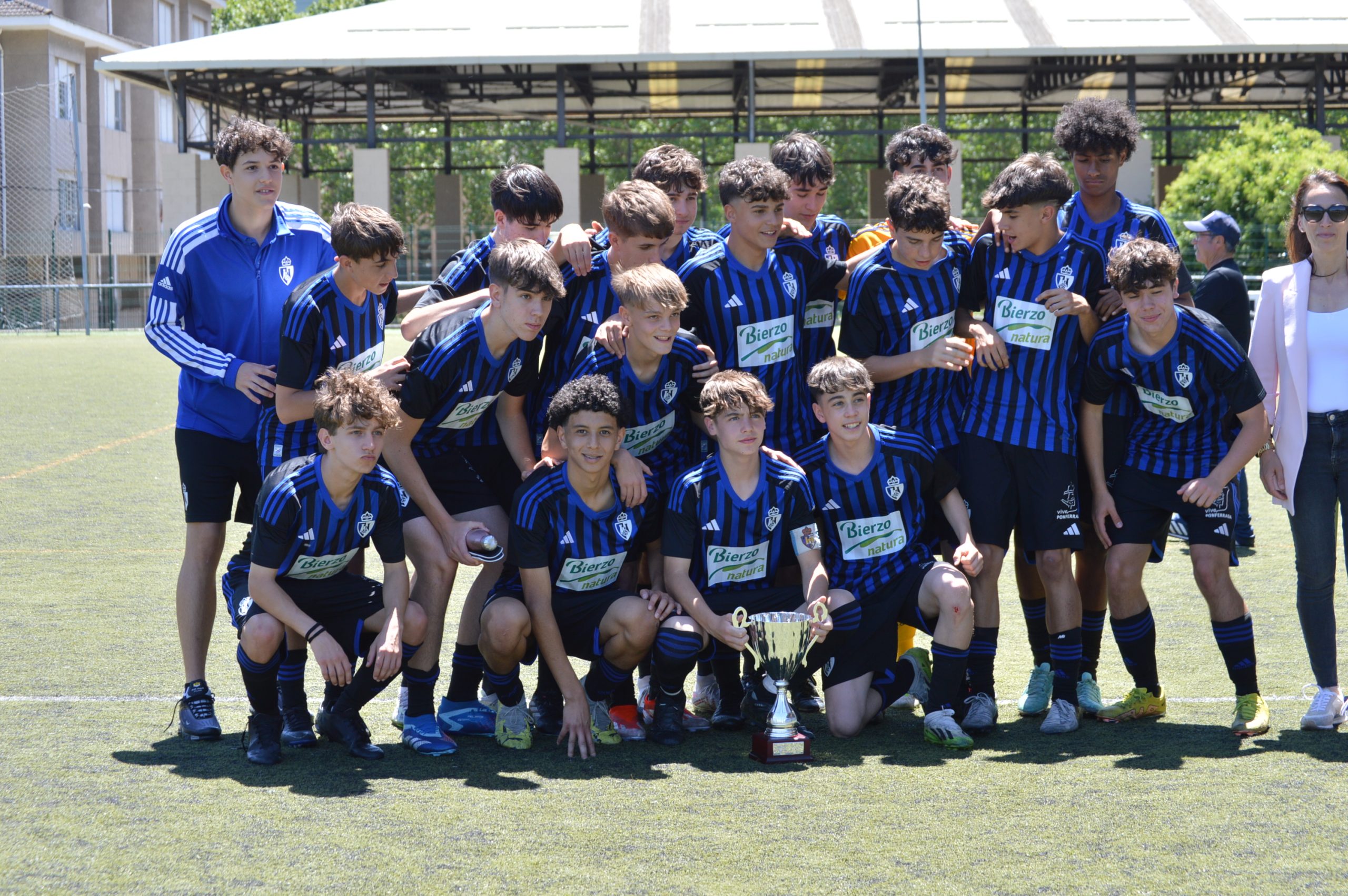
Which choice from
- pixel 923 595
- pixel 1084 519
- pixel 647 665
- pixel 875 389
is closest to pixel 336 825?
A: pixel 647 665

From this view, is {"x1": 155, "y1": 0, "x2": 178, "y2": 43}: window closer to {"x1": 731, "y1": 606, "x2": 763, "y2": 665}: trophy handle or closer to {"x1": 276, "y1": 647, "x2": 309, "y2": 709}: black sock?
{"x1": 276, "y1": 647, "x2": 309, "y2": 709}: black sock

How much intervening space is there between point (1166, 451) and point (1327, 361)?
53 centimetres

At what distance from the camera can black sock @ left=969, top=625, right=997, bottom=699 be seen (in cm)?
421

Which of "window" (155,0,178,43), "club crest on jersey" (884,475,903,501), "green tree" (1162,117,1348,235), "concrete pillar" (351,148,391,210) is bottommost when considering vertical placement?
"club crest on jersey" (884,475,903,501)

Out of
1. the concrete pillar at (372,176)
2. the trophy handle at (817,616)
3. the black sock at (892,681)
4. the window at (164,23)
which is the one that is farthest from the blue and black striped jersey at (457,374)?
the window at (164,23)

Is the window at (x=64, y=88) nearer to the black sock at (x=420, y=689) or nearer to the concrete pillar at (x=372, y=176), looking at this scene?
the concrete pillar at (x=372, y=176)

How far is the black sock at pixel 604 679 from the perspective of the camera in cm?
404

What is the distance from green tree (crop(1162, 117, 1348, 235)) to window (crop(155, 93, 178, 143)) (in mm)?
29141

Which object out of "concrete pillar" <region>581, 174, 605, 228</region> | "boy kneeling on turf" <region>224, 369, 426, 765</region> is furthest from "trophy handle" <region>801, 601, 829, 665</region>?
"concrete pillar" <region>581, 174, 605, 228</region>

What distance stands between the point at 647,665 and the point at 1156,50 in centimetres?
1941

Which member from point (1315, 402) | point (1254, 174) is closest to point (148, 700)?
point (1315, 402)

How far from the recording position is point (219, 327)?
166 inches

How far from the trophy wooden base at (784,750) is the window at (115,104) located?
3613 cm

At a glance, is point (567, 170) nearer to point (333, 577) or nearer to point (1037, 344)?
point (1037, 344)
